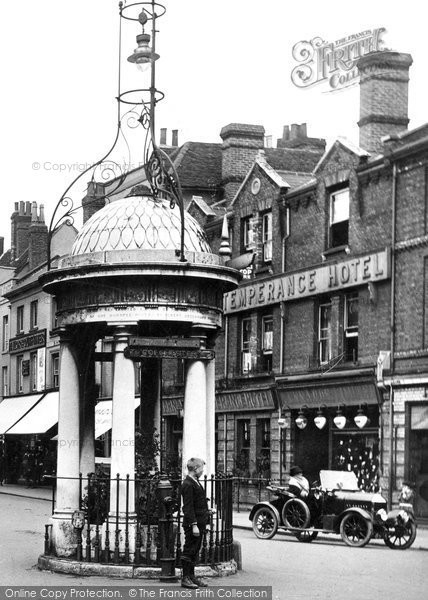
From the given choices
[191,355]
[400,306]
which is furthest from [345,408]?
[191,355]

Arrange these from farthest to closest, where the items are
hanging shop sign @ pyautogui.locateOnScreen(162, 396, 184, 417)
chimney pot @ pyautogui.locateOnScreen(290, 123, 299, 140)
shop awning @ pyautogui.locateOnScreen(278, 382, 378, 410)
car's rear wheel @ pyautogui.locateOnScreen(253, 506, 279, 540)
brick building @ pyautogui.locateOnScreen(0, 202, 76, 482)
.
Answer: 1. chimney pot @ pyautogui.locateOnScreen(290, 123, 299, 140)
2. brick building @ pyautogui.locateOnScreen(0, 202, 76, 482)
3. hanging shop sign @ pyautogui.locateOnScreen(162, 396, 184, 417)
4. shop awning @ pyautogui.locateOnScreen(278, 382, 378, 410)
5. car's rear wheel @ pyautogui.locateOnScreen(253, 506, 279, 540)

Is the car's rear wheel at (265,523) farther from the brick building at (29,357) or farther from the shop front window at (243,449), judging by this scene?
the brick building at (29,357)

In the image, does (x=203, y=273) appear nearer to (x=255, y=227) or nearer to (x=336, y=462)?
(x=336, y=462)

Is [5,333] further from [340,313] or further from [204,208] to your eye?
[340,313]

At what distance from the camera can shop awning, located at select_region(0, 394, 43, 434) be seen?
159ft

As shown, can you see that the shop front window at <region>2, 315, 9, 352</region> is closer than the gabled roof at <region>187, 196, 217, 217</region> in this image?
No

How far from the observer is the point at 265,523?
876 inches

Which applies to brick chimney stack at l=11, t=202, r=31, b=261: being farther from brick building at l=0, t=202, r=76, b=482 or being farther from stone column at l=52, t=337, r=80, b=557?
stone column at l=52, t=337, r=80, b=557

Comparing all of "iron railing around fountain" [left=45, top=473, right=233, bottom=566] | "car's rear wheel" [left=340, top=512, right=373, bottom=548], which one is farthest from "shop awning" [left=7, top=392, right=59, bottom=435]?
"iron railing around fountain" [left=45, top=473, right=233, bottom=566]

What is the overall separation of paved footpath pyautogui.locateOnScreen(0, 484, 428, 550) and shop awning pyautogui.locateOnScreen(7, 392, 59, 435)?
7.30ft

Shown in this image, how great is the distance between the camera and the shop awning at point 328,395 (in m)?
28.1

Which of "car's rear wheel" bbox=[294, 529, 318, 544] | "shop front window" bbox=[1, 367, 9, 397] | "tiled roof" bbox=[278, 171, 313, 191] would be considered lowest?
"car's rear wheel" bbox=[294, 529, 318, 544]

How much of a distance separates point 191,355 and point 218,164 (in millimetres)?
32389

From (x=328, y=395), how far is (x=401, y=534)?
30.3 ft
